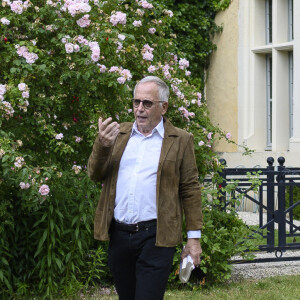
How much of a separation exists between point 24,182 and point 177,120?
2262mm

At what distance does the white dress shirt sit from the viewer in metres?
3.85

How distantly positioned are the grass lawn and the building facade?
698cm

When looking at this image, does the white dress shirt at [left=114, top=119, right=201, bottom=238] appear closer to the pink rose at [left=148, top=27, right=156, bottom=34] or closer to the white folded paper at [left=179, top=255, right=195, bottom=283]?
the white folded paper at [left=179, top=255, right=195, bottom=283]

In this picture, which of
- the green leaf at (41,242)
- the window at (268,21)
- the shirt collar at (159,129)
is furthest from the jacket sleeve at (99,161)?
the window at (268,21)

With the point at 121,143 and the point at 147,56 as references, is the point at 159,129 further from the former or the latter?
the point at 147,56

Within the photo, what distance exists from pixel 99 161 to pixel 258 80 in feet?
39.7

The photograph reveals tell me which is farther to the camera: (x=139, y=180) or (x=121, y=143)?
(x=121, y=143)

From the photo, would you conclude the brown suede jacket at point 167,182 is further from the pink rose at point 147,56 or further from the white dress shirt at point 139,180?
the pink rose at point 147,56

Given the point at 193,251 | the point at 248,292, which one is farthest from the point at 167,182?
the point at 248,292

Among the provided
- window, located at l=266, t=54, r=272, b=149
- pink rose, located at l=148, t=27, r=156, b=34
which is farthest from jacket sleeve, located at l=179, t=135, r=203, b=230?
window, located at l=266, t=54, r=272, b=149

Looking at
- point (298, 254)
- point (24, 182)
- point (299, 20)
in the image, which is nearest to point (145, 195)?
point (24, 182)

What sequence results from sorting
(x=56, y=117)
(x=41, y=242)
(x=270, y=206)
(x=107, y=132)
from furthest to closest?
(x=270, y=206) → (x=56, y=117) → (x=41, y=242) → (x=107, y=132)

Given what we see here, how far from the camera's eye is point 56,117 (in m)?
6.21

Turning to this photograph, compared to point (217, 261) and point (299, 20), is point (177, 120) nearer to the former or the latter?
point (217, 261)
